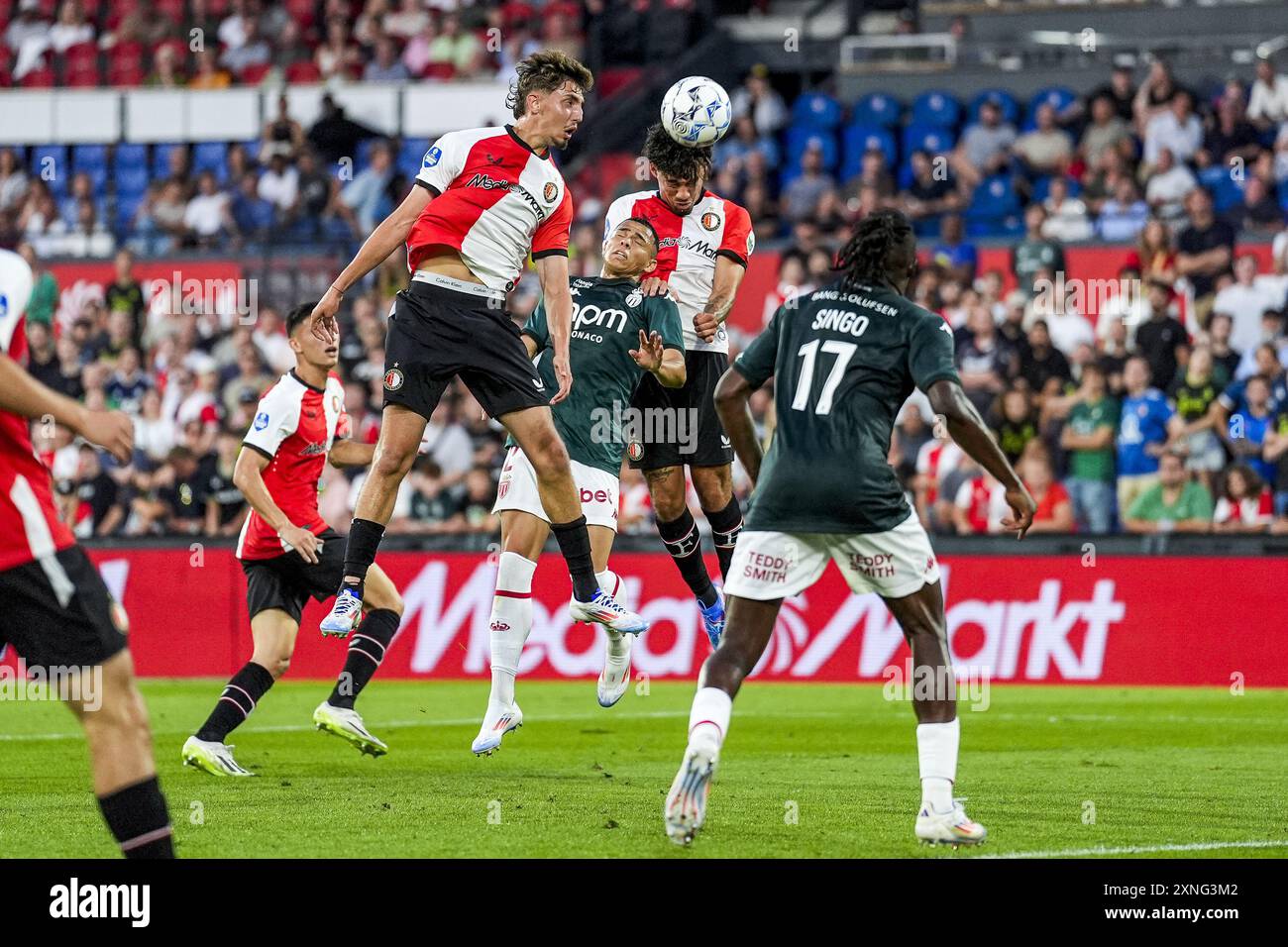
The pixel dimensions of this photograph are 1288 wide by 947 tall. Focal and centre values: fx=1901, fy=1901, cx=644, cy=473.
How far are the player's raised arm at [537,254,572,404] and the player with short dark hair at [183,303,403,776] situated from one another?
53.9 inches

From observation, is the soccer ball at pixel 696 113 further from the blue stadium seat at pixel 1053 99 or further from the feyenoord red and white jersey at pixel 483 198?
the blue stadium seat at pixel 1053 99

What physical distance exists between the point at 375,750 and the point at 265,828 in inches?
84.3

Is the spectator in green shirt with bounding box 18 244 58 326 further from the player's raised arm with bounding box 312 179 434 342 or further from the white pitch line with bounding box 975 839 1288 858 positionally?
the white pitch line with bounding box 975 839 1288 858

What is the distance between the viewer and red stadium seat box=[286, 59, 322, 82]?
→ 2819 centimetres

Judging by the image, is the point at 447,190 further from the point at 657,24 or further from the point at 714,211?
the point at 657,24

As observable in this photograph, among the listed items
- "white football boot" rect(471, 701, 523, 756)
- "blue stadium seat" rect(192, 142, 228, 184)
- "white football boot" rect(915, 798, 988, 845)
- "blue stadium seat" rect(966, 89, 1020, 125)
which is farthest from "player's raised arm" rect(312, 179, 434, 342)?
"blue stadium seat" rect(192, 142, 228, 184)

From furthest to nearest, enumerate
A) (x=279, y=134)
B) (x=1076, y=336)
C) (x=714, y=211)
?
(x=279, y=134)
(x=1076, y=336)
(x=714, y=211)

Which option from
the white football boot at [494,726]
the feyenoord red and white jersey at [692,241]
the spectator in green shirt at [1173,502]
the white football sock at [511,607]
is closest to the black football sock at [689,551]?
the feyenoord red and white jersey at [692,241]

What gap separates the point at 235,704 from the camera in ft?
35.6

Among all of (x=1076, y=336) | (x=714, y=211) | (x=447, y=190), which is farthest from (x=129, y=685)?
(x=1076, y=336)

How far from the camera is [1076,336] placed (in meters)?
19.4

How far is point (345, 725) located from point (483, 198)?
3000 mm

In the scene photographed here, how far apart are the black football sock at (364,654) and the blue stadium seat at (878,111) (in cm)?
1447

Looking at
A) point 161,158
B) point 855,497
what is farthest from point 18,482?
point 161,158
